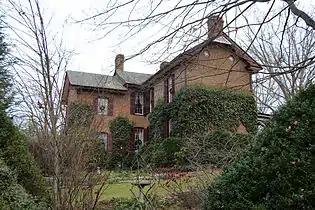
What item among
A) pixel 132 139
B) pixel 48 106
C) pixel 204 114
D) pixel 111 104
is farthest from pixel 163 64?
pixel 132 139

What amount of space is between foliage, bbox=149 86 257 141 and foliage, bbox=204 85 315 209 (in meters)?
12.4

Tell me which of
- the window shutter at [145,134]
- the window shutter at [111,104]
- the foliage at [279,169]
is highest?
the window shutter at [111,104]

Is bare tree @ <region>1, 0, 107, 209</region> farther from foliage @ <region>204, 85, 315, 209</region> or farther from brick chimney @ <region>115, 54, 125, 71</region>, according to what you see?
foliage @ <region>204, 85, 315, 209</region>

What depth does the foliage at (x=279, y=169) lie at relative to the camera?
3.49 meters

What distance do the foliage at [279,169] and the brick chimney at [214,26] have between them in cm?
136

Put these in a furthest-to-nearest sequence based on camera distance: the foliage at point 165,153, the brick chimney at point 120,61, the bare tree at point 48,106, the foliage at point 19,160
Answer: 1. the foliage at point 165,153
2. the foliage at point 19,160
3. the bare tree at point 48,106
4. the brick chimney at point 120,61

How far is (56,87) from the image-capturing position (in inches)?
254

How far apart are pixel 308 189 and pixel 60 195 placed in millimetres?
4312

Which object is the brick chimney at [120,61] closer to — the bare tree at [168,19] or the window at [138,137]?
the bare tree at [168,19]

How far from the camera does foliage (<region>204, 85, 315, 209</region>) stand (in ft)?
11.4

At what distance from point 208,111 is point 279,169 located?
14176mm

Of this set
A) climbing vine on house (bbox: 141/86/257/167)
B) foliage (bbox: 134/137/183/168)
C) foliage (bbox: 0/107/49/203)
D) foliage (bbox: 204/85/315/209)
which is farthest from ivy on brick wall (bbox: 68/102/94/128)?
climbing vine on house (bbox: 141/86/257/167)

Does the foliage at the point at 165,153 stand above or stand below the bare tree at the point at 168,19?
below

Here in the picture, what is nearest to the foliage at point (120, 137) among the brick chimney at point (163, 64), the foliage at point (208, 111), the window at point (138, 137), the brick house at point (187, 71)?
the window at point (138, 137)
